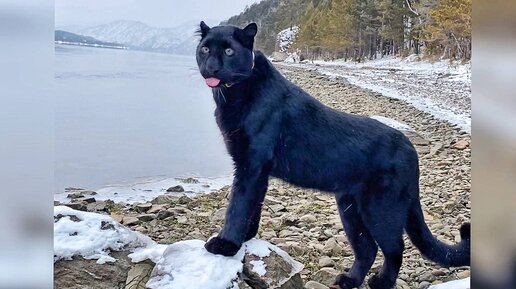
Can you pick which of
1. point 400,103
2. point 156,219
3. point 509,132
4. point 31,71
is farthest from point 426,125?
point 31,71

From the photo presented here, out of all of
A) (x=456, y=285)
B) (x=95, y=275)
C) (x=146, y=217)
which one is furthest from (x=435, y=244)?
(x=95, y=275)

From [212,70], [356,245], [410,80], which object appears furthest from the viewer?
[410,80]

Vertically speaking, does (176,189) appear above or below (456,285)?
above

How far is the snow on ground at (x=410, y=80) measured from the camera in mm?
1717

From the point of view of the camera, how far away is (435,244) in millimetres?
1646

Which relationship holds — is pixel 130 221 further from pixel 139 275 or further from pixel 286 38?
pixel 286 38

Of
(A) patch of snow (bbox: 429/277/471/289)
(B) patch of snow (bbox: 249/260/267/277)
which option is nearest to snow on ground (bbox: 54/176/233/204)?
(B) patch of snow (bbox: 249/260/267/277)

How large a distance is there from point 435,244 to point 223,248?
58 cm

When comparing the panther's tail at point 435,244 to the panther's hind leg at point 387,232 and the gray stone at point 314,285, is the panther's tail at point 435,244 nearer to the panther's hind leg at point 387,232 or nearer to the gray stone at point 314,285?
the panther's hind leg at point 387,232

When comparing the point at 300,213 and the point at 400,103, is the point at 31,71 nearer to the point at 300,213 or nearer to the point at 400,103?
the point at 300,213

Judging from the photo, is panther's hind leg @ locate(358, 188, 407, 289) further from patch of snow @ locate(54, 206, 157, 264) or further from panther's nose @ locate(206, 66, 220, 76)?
patch of snow @ locate(54, 206, 157, 264)

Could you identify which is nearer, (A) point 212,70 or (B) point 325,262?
(A) point 212,70

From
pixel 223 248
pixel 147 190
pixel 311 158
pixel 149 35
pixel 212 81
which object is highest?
pixel 149 35

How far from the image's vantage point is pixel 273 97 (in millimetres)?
1599
